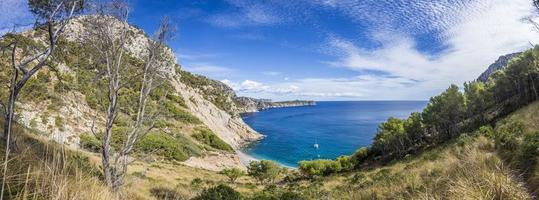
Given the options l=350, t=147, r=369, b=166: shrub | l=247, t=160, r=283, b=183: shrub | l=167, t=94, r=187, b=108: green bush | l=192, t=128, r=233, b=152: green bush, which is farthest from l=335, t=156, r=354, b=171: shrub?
l=167, t=94, r=187, b=108: green bush

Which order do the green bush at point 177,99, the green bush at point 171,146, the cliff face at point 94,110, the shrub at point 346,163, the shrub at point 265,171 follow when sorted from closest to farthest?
the cliff face at point 94,110 < the shrub at point 265,171 < the shrub at point 346,163 < the green bush at point 171,146 < the green bush at point 177,99

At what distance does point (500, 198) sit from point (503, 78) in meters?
52.1

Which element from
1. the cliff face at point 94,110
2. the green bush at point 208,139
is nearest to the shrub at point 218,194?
the cliff face at point 94,110

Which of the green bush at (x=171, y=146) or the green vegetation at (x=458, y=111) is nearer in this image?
the green vegetation at (x=458, y=111)

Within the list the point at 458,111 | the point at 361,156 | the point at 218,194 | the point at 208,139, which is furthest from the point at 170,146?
the point at 218,194

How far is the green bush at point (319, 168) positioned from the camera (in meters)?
42.8

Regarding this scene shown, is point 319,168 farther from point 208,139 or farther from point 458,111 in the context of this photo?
point 208,139

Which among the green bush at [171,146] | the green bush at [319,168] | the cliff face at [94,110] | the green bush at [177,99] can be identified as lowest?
the green bush at [319,168]

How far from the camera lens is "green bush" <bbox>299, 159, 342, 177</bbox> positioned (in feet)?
140

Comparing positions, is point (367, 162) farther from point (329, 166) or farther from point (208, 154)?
point (208, 154)

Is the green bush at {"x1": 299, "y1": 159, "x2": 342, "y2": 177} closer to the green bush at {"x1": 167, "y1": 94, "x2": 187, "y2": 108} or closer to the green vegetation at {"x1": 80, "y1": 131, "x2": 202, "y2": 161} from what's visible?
the green vegetation at {"x1": 80, "y1": 131, "x2": 202, "y2": 161}

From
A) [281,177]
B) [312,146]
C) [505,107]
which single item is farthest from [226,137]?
[505,107]

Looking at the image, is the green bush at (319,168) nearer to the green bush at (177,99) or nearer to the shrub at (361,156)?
the shrub at (361,156)

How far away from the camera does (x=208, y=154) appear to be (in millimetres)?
57969
